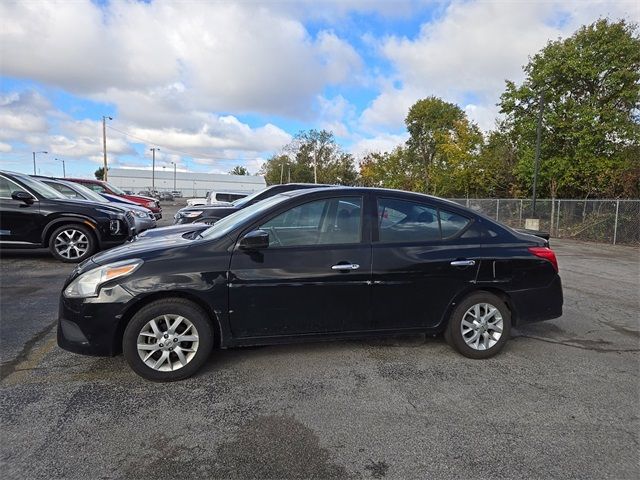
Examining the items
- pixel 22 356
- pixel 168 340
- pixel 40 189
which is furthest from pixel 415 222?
pixel 40 189

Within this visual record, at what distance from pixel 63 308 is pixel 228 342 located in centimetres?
134

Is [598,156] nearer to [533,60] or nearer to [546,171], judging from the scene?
[546,171]

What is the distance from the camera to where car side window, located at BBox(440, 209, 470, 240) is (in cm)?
422

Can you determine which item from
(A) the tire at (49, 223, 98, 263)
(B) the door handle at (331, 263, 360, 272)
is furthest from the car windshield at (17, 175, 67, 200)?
(B) the door handle at (331, 263, 360, 272)

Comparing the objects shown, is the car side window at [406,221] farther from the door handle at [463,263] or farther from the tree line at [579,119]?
the tree line at [579,119]

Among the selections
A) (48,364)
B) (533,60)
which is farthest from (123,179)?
(48,364)

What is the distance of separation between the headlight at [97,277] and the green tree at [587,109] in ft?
64.1

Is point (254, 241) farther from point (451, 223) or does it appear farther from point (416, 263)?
point (451, 223)

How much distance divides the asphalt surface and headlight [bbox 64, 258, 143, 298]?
2.36 ft

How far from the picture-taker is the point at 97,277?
3510mm

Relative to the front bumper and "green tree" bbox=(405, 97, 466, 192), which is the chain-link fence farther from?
"green tree" bbox=(405, 97, 466, 192)

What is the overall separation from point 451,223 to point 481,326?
3.36 ft

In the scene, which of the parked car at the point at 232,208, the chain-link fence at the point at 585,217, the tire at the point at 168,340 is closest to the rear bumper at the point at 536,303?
the tire at the point at 168,340

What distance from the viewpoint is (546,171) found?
20.9m
